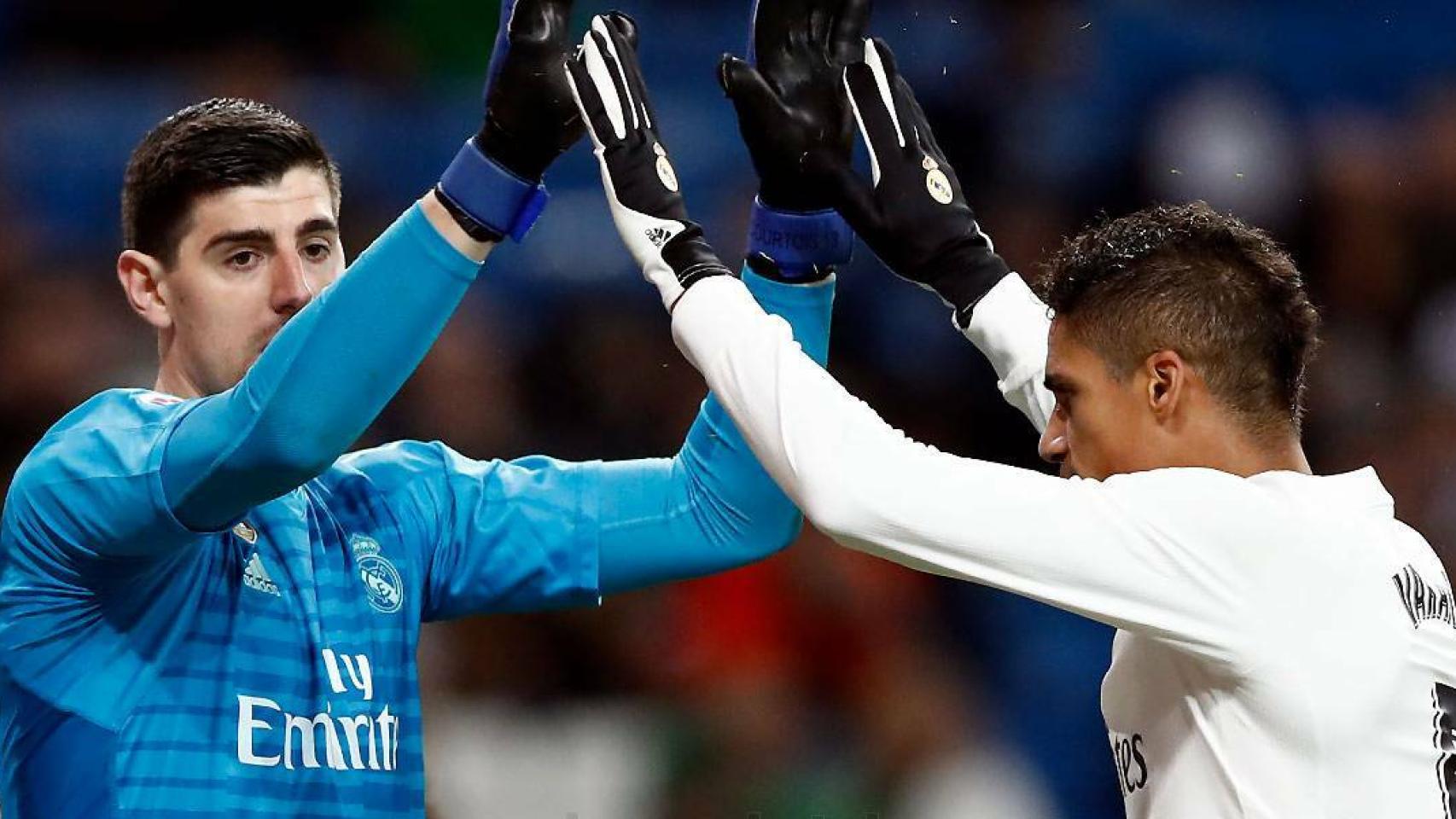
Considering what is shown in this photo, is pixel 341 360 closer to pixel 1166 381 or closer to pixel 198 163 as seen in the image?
pixel 198 163

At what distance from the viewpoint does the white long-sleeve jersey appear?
257 cm

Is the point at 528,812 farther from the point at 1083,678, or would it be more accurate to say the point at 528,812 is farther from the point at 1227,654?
the point at 1227,654

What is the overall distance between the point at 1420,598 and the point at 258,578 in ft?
5.56

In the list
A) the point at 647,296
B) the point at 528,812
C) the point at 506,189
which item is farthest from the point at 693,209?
the point at 506,189

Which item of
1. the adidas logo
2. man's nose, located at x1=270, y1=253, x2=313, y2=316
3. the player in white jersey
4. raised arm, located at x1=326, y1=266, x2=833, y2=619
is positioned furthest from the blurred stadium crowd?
the player in white jersey

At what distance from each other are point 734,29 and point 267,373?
4654 mm

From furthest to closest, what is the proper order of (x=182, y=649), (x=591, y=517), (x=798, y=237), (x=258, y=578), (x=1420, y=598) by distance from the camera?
1. (x=591, y=517)
2. (x=798, y=237)
3. (x=258, y=578)
4. (x=182, y=649)
5. (x=1420, y=598)

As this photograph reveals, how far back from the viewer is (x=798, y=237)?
10.4ft

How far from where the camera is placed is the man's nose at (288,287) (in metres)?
2.99

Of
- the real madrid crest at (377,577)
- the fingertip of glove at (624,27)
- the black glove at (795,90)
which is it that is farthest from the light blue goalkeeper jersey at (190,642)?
the fingertip of glove at (624,27)

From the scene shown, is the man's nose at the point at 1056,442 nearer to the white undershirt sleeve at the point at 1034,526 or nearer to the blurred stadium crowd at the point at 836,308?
the white undershirt sleeve at the point at 1034,526

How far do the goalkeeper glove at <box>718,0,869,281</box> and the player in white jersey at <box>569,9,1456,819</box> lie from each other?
23 cm

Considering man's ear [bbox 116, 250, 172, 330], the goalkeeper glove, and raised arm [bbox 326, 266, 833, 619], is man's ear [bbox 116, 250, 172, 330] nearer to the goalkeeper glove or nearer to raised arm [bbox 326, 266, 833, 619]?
raised arm [bbox 326, 266, 833, 619]

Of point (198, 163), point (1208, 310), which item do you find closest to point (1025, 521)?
point (1208, 310)
